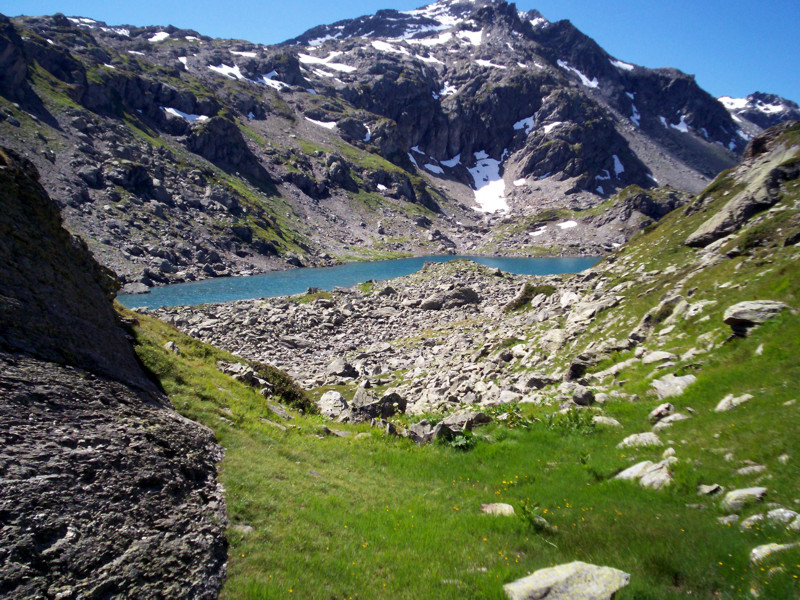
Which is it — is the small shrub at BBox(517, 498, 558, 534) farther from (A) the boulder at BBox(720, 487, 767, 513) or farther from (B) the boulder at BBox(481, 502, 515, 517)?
(A) the boulder at BBox(720, 487, 767, 513)

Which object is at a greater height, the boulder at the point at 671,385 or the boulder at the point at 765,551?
the boulder at the point at 671,385

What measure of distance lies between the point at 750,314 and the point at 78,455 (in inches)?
624

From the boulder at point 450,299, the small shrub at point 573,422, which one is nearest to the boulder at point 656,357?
the small shrub at point 573,422

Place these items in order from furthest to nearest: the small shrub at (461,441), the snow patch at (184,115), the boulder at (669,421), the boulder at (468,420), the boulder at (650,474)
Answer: the snow patch at (184,115) < the boulder at (468,420) < the small shrub at (461,441) < the boulder at (669,421) < the boulder at (650,474)

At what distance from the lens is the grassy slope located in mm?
5801

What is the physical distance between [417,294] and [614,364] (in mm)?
41409

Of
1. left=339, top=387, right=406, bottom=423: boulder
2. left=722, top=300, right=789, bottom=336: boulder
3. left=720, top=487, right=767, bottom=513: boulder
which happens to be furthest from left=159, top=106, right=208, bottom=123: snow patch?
left=720, top=487, right=767, bottom=513: boulder

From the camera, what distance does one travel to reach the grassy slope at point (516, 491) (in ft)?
19.0

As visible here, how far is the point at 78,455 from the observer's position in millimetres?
5926

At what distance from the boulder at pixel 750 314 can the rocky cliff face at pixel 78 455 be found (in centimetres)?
1407

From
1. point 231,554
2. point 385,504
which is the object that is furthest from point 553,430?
point 231,554

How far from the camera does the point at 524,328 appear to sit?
28.4m

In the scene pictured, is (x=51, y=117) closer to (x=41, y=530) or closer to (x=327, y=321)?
(x=327, y=321)

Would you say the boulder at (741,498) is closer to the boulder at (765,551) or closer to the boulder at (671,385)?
the boulder at (765,551)
